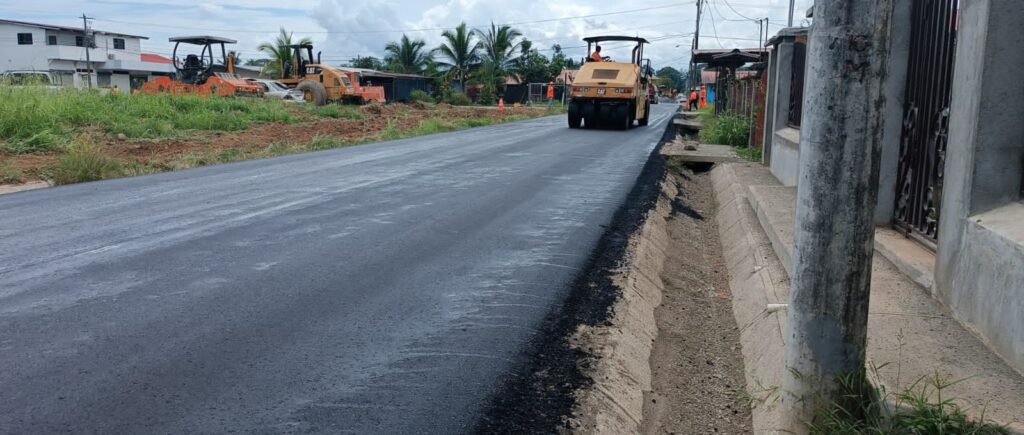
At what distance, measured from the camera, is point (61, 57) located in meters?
62.0

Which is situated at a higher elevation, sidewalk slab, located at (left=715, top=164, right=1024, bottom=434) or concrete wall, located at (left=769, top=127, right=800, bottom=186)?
concrete wall, located at (left=769, top=127, right=800, bottom=186)

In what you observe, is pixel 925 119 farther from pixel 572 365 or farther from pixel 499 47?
pixel 499 47

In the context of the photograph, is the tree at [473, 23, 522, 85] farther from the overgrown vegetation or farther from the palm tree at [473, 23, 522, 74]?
the overgrown vegetation

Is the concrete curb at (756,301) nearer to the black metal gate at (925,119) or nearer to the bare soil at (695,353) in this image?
the bare soil at (695,353)

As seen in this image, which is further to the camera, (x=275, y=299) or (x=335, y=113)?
(x=335, y=113)

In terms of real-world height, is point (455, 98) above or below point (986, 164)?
below

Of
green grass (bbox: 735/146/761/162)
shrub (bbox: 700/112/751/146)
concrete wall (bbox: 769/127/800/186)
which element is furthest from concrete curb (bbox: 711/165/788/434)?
shrub (bbox: 700/112/751/146)

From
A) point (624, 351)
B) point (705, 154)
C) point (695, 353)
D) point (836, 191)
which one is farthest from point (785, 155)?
point (836, 191)

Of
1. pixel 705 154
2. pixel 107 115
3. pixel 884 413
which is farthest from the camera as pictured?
pixel 107 115

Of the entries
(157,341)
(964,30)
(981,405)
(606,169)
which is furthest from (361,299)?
(606,169)

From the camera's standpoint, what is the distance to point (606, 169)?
13547 mm

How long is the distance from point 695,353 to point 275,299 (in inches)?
105

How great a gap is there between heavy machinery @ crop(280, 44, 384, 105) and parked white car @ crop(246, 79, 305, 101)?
1.02ft

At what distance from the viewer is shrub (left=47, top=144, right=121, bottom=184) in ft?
40.1
